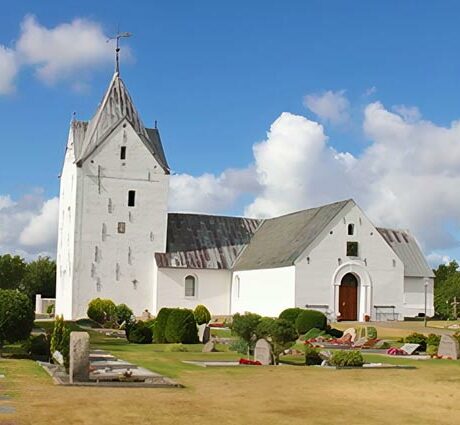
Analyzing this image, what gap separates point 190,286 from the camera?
173 feet

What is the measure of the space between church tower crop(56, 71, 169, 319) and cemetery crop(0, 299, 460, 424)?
60.7ft

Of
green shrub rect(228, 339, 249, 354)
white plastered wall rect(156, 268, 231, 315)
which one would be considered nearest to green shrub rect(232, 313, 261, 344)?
green shrub rect(228, 339, 249, 354)

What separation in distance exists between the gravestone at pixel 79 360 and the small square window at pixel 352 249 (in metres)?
32.9

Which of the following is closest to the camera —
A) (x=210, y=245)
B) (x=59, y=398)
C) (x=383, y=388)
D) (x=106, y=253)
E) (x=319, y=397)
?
(x=59, y=398)

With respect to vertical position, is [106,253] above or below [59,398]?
above

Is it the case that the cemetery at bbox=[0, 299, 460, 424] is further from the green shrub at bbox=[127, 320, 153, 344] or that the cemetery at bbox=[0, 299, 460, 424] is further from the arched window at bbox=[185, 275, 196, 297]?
the arched window at bbox=[185, 275, 196, 297]

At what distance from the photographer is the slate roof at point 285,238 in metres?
47.9

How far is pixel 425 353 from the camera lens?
27.8 m

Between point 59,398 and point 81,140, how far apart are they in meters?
39.7

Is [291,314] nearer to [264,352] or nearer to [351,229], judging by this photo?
[351,229]

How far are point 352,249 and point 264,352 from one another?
26.7 m

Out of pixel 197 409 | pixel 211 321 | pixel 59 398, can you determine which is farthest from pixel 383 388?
pixel 211 321

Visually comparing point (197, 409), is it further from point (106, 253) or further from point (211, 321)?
point (106, 253)

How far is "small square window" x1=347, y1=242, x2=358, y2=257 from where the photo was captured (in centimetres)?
4850
